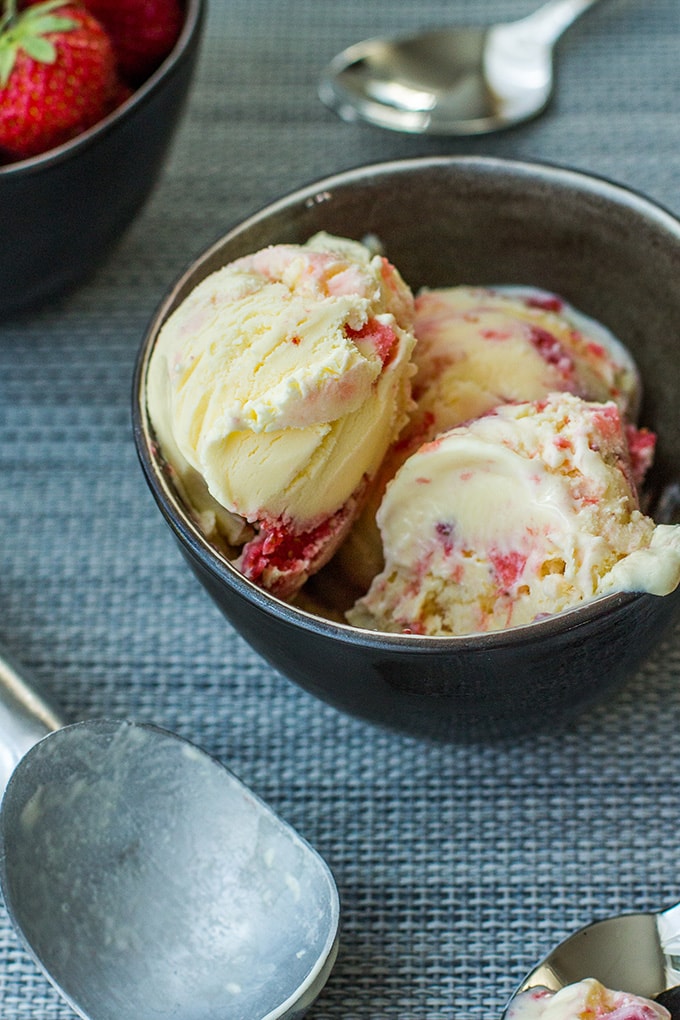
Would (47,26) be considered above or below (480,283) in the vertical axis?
above

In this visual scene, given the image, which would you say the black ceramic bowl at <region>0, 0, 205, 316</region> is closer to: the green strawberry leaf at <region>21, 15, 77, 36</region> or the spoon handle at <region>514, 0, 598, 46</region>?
the green strawberry leaf at <region>21, 15, 77, 36</region>

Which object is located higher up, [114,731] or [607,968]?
[114,731]

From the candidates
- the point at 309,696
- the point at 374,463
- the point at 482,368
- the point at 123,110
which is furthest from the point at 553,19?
the point at 309,696

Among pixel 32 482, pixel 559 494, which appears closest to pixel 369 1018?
pixel 559 494

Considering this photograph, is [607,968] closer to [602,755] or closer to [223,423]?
[602,755]

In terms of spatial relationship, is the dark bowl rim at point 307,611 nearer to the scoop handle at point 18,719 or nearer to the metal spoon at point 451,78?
the scoop handle at point 18,719

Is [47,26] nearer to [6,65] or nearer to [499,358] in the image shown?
[6,65]
